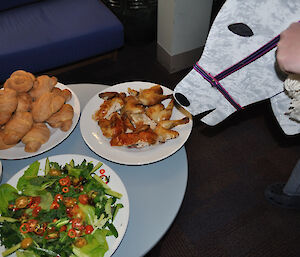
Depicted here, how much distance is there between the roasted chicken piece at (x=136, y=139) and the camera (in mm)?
1205

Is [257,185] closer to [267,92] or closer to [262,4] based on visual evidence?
[267,92]

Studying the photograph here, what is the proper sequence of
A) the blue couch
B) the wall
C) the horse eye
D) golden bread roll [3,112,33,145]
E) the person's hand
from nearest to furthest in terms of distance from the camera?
the person's hand → the horse eye → golden bread roll [3,112,33,145] → the blue couch → the wall

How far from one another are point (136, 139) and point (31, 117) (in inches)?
17.3

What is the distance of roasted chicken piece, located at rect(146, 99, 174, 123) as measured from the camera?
1309mm

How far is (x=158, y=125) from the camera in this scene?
126 cm

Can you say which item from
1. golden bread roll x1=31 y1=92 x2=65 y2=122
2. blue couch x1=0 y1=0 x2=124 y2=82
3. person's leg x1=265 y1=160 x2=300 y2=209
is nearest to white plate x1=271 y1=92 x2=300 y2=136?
person's leg x1=265 y1=160 x2=300 y2=209

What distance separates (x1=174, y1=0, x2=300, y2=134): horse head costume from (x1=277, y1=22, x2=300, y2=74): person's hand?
68mm

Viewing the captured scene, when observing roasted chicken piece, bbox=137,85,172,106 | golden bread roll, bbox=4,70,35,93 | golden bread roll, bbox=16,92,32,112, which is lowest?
roasted chicken piece, bbox=137,85,172,106

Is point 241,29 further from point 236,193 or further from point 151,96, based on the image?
point 236,193

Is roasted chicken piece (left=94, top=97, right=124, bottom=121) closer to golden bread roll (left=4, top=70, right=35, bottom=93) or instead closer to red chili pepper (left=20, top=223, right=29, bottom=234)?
golden bread roll (left=4, top=70, right=35, bottom=93)

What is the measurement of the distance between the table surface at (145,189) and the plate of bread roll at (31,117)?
0.19ft

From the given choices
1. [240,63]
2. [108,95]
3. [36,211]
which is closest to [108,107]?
[108,95]

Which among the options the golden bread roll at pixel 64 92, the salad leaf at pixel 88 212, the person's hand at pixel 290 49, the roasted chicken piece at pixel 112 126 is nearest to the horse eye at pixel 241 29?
the person's hand at pixel 290 49

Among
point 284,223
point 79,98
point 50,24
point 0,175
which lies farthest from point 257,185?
point 50,24
